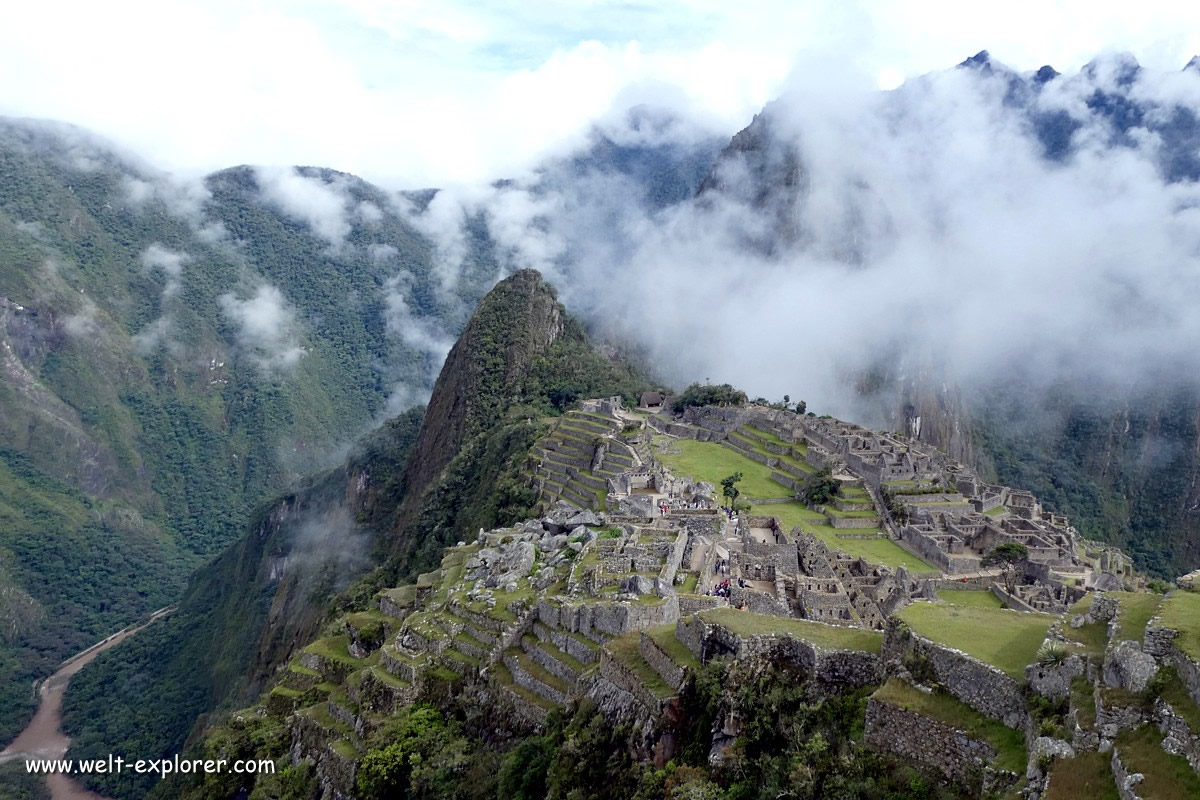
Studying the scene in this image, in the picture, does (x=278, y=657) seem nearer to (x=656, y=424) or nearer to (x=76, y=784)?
(x=76, y=784)

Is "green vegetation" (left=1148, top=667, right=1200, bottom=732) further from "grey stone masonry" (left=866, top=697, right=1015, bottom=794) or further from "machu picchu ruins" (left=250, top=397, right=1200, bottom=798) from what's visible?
"grey stone masonry" (left=866, top=697, right=1015, bottom=794)

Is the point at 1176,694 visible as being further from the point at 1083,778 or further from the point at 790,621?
the point at 790,621

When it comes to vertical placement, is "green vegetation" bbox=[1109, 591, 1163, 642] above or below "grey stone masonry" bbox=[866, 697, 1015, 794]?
above

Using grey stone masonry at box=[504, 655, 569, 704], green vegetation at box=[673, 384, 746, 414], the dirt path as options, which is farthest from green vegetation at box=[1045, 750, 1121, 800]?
the dirt path

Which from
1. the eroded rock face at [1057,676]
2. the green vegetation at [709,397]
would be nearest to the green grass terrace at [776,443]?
the green vegetation at [709,397]

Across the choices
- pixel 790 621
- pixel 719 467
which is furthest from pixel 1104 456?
pixel 790 621

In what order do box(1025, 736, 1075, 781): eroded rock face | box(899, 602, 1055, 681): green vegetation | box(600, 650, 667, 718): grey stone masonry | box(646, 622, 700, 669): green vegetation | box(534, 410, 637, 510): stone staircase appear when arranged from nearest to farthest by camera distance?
box(1025, 736, 1075, 781): eroded rock face → box(899, 602, 1055, 681): green vegetation → box(600, 650, 667, 718): grey stone masonry → box(646, 622, 700, 669): green vegetation → box(534, 410, 637, 510): stone staircase

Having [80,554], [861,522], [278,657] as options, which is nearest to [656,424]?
[861,522]
